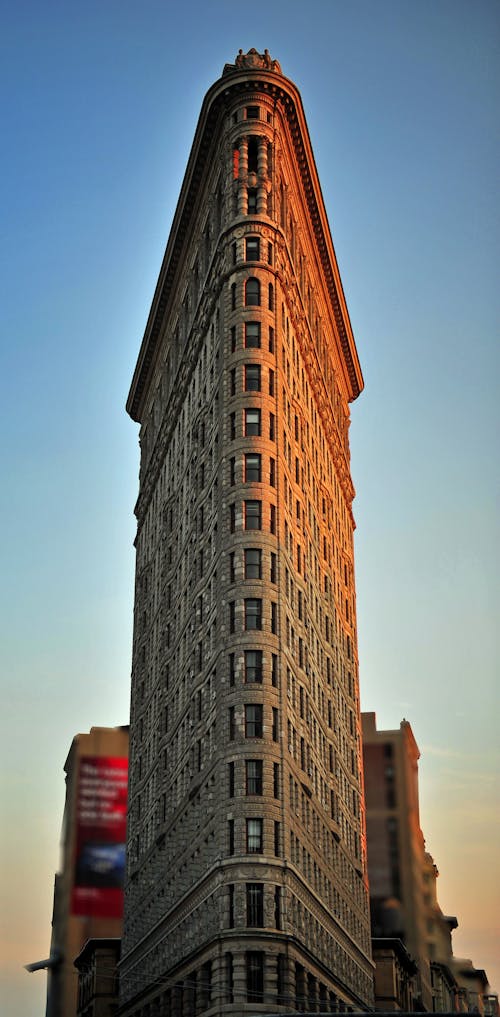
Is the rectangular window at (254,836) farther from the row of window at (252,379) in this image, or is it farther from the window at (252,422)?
the row of window at (252,379)

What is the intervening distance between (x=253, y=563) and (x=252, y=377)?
1636 cm

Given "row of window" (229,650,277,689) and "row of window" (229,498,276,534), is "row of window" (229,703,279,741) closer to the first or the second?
"row of window" (229,650,277,689)

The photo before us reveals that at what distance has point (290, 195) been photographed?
398ft

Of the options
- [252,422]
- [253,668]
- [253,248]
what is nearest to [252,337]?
[252,422]

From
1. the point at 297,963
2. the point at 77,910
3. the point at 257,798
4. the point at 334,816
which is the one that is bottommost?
the point at 297,963

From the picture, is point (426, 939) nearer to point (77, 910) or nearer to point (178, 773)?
point (77, 910)

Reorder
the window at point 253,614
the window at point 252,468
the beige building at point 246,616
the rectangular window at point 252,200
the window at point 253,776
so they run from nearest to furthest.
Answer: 1. the window at point 253,776
2. the beige building at point 246,616
3. the window at point 253,614
4. the window at point 252,468
5. the rectangular window at point 252,200

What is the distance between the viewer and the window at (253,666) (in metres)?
88.9

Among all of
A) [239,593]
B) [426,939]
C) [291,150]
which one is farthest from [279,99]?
[426,939]

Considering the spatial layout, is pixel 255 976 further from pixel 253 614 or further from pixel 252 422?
pixel 252 422

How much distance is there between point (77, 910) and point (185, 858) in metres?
108

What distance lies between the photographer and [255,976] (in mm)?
79938

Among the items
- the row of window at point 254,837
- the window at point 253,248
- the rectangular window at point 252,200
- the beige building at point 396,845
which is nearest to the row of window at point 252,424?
the window at point 253,248

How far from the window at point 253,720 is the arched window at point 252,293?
1358 inches
